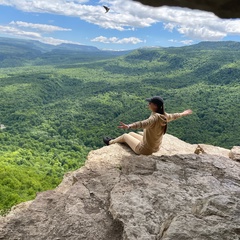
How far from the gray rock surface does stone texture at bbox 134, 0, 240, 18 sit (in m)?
3.08

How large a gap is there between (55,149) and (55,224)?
91841 millimetres

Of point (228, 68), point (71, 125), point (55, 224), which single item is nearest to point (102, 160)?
point (55, 224)

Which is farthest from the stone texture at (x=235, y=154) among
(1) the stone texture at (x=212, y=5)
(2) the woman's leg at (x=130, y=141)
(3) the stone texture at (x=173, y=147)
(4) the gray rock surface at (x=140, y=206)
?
(1) the stone texture at (x=212, y=5)

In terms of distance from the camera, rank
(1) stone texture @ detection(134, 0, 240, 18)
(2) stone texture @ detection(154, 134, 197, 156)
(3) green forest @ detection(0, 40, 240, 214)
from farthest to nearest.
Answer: (3) green forest @ detection(0, 40, 240, 214), (2) stone texture @ detection(154, 134, 197, 156), (1) stone texture @ detection(134, 0, 240, 18)

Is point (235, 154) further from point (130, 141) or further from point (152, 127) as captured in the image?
point (130, 141)

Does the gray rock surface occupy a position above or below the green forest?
above

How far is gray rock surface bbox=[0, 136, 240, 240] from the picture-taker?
4.73 metres

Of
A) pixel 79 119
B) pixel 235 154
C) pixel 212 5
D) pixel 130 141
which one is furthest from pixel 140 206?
pixel 79 119

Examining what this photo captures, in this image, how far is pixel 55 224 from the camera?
521cm

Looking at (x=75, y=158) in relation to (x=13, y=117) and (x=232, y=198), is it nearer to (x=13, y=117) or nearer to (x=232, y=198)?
(x=13, y=117)

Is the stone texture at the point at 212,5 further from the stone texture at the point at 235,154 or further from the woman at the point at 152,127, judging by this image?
the stone texture at the point at 235,154

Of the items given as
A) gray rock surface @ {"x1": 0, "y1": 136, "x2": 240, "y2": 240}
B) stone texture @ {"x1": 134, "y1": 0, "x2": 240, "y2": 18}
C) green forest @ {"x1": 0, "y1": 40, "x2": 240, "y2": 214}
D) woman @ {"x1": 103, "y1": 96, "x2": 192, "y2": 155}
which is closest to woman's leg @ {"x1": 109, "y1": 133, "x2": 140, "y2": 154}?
woman @ {"x1": 103, "y1": 96, "x2": 192, "y2": 155}

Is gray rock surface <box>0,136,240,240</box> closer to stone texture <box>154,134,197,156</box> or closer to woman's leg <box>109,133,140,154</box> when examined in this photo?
woman's leg <box>109,133,140,154</box>

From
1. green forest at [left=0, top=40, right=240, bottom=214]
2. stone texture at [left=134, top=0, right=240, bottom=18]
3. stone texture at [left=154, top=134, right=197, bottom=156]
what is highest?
stone texture at [left=134, top=0, right=240, bottom=18]
